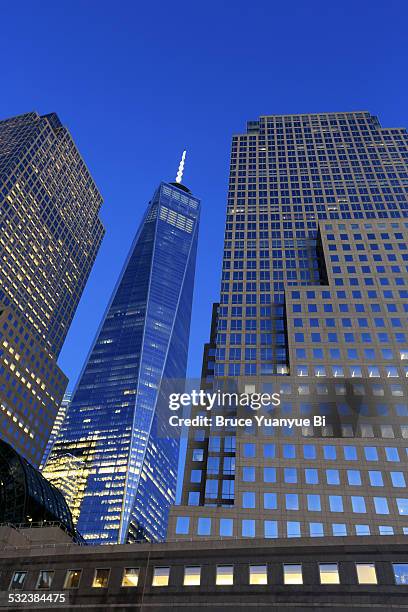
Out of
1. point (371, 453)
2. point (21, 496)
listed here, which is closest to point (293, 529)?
point (371, 453)

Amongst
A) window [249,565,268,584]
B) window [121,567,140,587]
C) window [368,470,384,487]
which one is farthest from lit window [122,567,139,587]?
window [368,470,384,487]

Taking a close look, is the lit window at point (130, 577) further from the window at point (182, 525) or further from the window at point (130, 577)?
the window at point (182, 525)

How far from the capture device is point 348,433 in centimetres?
8081

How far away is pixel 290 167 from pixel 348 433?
3366 inches

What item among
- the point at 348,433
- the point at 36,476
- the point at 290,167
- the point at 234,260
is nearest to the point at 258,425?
the point at 348,433

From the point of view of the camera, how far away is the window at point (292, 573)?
4688cm

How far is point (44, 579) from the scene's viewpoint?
50.2 metres

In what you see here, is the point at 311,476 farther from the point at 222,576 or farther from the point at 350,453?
the point at 222,576

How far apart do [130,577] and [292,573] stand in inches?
570

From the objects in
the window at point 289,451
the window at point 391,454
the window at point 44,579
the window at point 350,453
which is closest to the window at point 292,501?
the window at point 289,451

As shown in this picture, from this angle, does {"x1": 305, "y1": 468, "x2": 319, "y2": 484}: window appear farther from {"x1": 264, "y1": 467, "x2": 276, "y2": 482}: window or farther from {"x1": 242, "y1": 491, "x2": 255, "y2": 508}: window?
{"x1": 242, "y1": 491, "x2": 255, "y2": 508}: window

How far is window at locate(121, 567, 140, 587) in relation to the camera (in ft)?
160

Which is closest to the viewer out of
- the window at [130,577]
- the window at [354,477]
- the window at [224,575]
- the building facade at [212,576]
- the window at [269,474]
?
the building facade at [212,576]

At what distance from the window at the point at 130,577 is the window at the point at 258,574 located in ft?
33.6
